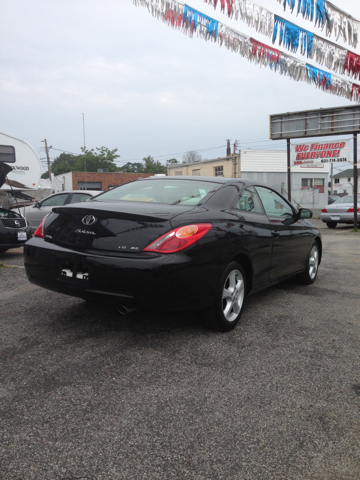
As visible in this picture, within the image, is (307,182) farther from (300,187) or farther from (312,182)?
(300,187)

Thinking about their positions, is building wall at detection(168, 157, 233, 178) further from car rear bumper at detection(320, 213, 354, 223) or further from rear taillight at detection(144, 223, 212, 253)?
rear taillight at detection(144, 223, 212, 253)

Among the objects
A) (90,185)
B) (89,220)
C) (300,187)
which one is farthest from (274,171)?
(89,220)

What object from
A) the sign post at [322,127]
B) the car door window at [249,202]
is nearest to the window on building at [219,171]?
the sign post at [322,127]

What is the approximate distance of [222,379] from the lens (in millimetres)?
2717

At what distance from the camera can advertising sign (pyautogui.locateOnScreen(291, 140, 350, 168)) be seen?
18.0 m

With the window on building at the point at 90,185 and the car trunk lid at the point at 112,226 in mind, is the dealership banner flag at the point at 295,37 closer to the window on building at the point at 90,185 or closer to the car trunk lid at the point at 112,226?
the car trunk lid at the point at 112,226

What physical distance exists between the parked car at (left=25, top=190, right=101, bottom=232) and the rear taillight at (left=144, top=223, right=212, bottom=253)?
25.9 feet

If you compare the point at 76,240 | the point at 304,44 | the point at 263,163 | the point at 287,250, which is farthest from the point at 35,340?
the point at 263,163

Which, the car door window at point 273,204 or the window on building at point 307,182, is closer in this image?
the car door window at point 273,204

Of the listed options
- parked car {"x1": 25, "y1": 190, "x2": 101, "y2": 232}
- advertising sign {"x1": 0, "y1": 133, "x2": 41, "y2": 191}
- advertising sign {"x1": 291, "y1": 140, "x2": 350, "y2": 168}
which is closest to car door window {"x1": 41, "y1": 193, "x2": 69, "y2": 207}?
parked car {"x1": 25, "y1": 190, "x2": 101, "y2": 232}

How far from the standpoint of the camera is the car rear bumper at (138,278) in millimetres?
3044

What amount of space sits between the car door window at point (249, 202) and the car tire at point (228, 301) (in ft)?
2.19

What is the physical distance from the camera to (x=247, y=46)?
7.25m

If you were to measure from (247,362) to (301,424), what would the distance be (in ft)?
2.60
